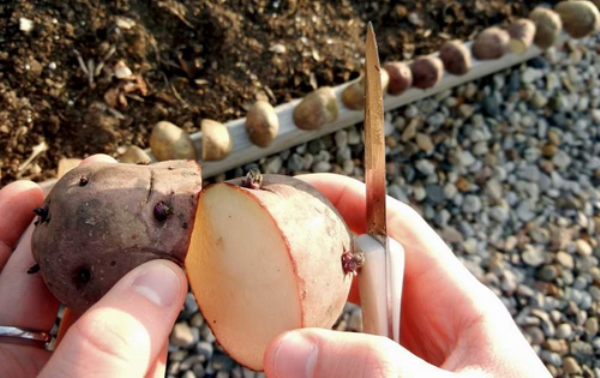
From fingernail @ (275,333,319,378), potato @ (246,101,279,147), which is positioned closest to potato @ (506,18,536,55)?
potato @ (246,101,279,147)

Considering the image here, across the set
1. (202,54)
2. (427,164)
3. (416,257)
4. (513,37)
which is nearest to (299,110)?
(202,54)

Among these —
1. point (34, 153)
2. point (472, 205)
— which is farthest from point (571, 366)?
point (34, 153)

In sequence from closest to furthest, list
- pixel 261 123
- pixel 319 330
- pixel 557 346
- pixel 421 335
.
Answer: pixel 319 330 < pixel 421 335 < pixel 261 123 < pixel 557 346

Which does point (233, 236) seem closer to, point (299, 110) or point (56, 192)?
point (56, 192)

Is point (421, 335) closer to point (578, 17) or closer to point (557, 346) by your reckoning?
point (557, 346)

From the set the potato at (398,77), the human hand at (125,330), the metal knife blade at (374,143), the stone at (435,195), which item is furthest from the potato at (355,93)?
the human hand at (125,330)
